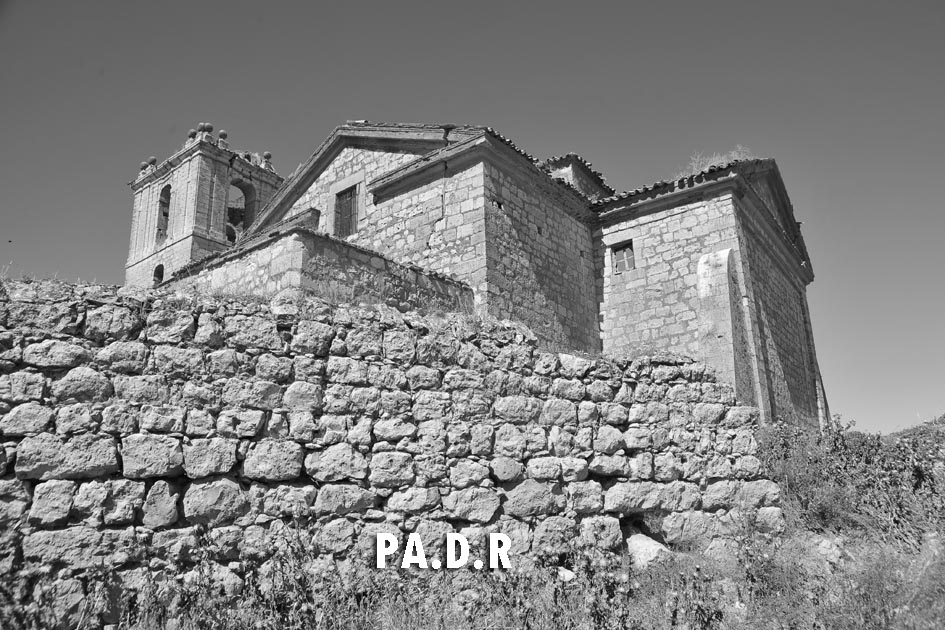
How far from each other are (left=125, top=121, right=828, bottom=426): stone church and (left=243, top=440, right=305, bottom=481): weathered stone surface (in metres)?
5.49

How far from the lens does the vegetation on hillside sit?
4074 millimetres

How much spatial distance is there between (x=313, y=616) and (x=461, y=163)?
10149 mm

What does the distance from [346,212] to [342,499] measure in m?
11.2

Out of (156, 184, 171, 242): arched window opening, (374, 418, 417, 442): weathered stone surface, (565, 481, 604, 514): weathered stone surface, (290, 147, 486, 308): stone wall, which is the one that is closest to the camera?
(374, 418, 417, 442): weathered stone surface

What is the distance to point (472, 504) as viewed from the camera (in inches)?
204

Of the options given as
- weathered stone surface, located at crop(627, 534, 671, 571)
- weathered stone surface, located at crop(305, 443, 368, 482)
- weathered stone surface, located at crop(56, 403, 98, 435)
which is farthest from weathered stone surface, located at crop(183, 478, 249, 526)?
weathered stone surface, located at crop(627, 534, 671, 571)

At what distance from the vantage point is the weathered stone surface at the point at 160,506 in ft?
13.7

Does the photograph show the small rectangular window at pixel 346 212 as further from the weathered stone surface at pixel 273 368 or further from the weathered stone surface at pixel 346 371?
the weathered stone surface at pixel 273 368

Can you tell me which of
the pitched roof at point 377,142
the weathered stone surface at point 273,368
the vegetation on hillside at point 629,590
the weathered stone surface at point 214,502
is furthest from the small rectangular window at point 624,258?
the weathered stone surface at point 214,502

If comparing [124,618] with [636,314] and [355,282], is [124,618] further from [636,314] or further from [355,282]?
[636,314]

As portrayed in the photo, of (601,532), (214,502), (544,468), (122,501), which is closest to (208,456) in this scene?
(214,502)

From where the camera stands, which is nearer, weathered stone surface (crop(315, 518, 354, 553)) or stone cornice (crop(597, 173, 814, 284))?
weathered stone surface (crop(315, 518, 354, 553))

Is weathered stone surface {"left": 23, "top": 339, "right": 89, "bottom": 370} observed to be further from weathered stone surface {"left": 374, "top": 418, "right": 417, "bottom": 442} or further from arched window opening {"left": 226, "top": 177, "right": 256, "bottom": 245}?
arched window opening {"left": 226, "top": 177, "right": 256, "bottom": 245}

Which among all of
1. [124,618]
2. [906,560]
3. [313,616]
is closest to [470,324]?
[313,616]
